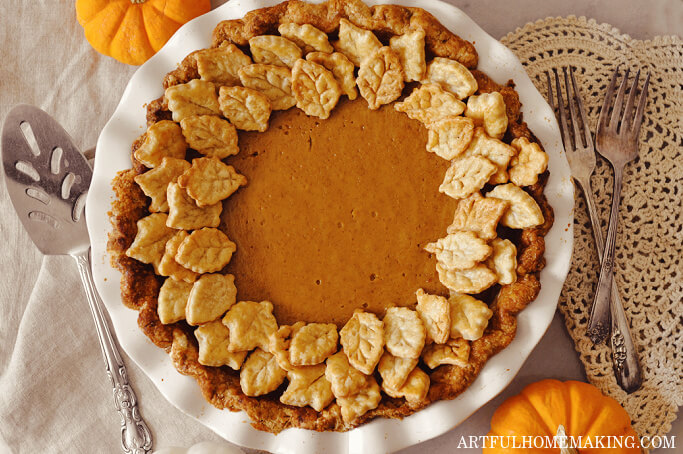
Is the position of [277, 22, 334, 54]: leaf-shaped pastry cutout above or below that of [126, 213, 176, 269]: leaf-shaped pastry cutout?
above

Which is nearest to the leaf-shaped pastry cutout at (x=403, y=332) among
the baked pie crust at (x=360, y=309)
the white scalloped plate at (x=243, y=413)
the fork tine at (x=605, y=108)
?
the baked pie crust at (x=360, y=309)

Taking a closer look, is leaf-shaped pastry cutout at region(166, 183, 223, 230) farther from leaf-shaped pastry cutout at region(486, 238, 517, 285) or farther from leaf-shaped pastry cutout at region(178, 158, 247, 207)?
leaf-shaped pastry cutout at region(486, 238, 517, 285)

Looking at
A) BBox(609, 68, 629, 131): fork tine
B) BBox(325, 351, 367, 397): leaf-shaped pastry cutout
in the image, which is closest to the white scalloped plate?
BBox(325, 351, 367, 397): leaf-shaped pastry cutout

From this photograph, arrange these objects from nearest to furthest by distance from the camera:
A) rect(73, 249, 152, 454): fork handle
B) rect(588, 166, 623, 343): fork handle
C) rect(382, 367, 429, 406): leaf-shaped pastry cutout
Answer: rect(382, 367, 429, 406): leaf-shaped pastry cutout < rect(588, 166, 623, 343): fork handle < rect(73, 249, 152, 454): fork handle

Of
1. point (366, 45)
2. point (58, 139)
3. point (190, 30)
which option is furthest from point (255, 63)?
point (58, 139)

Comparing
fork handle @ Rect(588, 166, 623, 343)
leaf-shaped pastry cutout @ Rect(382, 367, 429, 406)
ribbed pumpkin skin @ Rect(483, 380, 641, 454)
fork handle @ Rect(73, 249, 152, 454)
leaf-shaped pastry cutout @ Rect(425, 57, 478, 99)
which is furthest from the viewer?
fork handle @ Rect(73, 249, 152, 454)

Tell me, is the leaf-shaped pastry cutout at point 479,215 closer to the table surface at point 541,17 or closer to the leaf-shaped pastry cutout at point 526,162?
the leaf-shaped pastry cutout at point 526,162

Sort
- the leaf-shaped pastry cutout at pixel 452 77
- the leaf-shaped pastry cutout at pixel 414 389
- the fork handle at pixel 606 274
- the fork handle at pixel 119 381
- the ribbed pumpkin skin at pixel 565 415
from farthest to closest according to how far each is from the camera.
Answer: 1. the fork handle at pixel 119 381
2. the fork handle at pixel 606 274
3. the ribbed pumpkin skin at pixel 565 415
4. the leaf-shaped pastry cutout at pixel 452 77
5. the leaf-shaped pastry cutout at pixel 414 389
